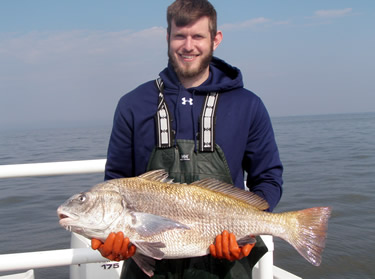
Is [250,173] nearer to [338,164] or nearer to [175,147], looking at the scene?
[175,147]

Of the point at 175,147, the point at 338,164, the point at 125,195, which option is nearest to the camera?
the point at 125,195

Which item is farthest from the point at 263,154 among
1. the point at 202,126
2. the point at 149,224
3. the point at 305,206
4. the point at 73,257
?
the point at 305,206

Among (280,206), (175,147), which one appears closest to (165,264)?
(175,147)

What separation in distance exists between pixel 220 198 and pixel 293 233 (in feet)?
1.86

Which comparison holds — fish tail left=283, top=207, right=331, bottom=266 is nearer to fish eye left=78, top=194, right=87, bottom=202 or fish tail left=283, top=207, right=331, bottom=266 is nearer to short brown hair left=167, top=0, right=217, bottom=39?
fish eye left=78, top=194, right=87, bottom=202

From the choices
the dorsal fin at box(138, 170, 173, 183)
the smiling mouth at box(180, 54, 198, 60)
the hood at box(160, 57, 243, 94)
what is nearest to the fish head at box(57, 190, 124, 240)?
the dorsal fin at box(138, 170, 173, 183)

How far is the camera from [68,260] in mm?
3285

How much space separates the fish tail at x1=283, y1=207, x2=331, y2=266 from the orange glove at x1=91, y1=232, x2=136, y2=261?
109 centimetres

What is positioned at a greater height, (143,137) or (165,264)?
(143,137)

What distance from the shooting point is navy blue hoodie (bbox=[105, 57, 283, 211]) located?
9.93 feet

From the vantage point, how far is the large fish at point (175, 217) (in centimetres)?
264

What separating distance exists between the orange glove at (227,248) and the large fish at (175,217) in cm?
7

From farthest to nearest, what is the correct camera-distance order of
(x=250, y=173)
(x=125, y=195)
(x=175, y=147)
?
(x=250, y=173), (x=175, y=147), (x=125, y=195)

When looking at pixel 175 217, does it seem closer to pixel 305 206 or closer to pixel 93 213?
pixel 93 213
